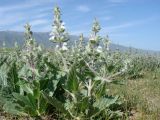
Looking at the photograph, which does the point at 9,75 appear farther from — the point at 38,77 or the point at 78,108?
the point at 78,108


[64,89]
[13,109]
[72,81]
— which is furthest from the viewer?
[13,109]

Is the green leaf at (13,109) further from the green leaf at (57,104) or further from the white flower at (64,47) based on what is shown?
the white flower at (64,47)

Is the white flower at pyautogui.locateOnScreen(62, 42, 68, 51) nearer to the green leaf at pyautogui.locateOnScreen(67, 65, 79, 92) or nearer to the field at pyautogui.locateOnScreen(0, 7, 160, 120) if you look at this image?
the field at pyautogui.locateOnScreen(0, 7, 160, 120)

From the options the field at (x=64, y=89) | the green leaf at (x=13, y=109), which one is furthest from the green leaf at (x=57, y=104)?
the green leaf at (x=13, y=109)

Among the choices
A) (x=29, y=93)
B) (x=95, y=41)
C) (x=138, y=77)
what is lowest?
(x=138, y=77)

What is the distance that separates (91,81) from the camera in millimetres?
6281

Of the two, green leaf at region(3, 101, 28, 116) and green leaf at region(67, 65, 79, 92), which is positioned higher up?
green leaf at region(67, 65, 79, 92)

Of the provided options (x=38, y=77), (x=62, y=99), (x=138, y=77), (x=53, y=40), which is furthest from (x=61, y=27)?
(x=138, y=77)

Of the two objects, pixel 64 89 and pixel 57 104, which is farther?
pixel 64 89

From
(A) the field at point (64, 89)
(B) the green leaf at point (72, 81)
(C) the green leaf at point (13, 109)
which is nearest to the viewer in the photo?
(B) the green leaf at point (72, 81)

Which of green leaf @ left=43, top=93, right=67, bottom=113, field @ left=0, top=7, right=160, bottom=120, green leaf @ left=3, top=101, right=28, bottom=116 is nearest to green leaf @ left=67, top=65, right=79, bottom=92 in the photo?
field @ left=0, top=7, right=160, bottom=120

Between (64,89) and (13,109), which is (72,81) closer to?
(64,89)

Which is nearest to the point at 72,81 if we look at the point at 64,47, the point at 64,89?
the point at 64,89

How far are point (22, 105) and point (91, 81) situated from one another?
1.20 meters
